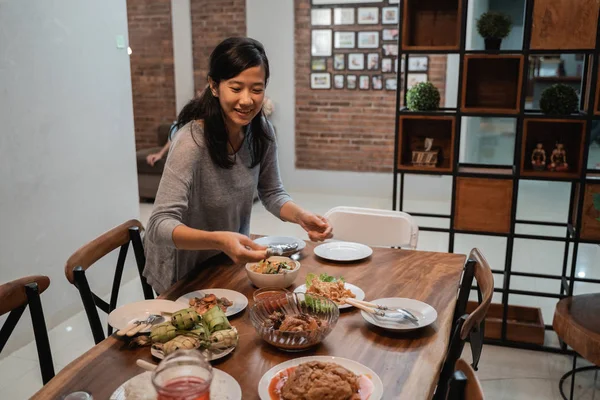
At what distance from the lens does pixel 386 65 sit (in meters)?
6.09

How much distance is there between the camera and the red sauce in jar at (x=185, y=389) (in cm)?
88

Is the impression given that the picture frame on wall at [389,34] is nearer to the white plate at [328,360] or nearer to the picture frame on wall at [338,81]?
the picture frame on wall at [338,81]

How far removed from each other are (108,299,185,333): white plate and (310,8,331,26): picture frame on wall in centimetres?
510

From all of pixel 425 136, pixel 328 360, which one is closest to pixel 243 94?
pixel 328 360

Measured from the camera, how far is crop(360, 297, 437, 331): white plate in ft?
4.84

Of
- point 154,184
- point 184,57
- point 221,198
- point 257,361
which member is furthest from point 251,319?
point 184,57

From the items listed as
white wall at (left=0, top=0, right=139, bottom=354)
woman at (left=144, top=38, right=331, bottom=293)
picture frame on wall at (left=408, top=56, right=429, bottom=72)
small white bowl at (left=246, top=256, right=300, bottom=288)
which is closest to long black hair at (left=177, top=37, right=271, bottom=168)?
woman at (left=144, top=38, right=331, bottom=293)

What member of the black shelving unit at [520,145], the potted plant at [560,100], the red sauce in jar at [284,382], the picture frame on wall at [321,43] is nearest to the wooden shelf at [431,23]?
the black shelving unit at [520,145]

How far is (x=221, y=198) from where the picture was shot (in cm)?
186

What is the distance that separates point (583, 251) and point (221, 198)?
3.93 meters

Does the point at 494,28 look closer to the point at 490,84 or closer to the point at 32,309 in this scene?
the point at 490,84

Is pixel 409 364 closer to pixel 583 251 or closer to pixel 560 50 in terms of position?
pixel 560 50

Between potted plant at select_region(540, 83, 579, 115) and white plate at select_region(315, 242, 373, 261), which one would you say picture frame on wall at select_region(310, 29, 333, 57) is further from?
white plate at select_region(315, 242, 373, 261)

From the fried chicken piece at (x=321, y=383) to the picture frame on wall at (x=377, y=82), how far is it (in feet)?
17.3
